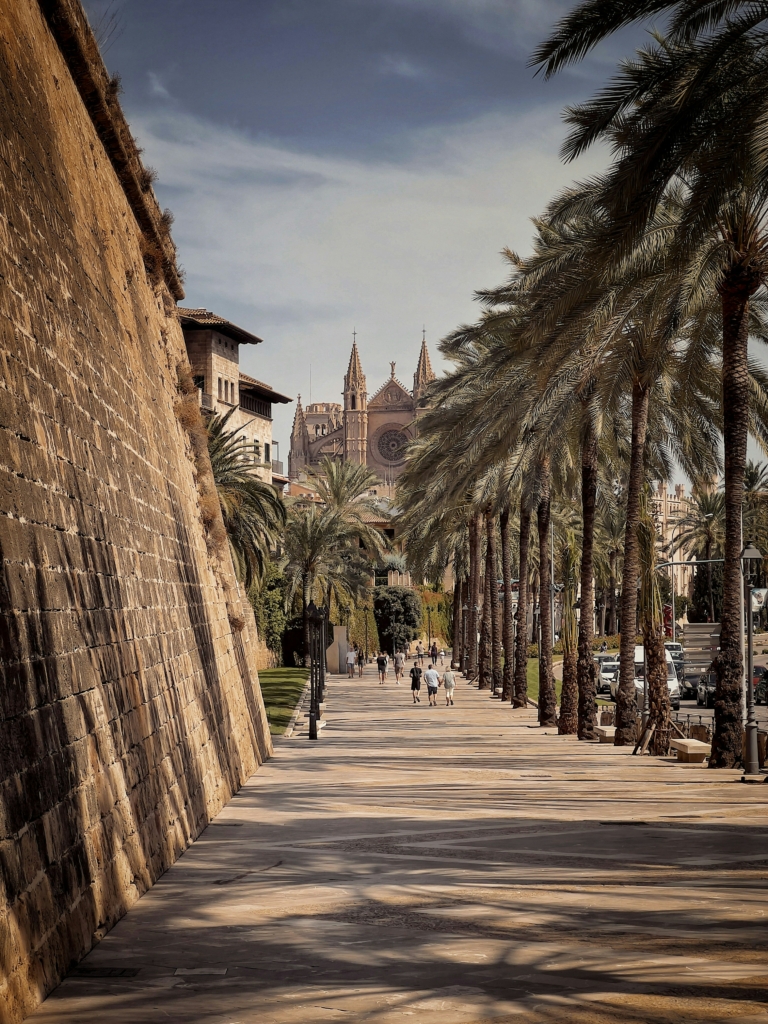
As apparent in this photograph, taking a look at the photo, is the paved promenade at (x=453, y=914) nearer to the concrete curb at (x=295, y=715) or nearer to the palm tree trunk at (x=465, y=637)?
the concrete curb at (x=295, y=715)

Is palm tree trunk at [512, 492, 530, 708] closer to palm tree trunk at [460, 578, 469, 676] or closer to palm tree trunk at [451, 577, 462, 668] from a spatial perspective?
palm tree trunk at [460, 578, 469, 676]

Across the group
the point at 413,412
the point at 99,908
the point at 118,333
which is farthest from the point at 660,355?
the point at 413,412

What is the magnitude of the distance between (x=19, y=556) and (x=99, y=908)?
7.59 feet

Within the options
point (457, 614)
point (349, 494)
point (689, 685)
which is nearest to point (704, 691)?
point (689, 685)

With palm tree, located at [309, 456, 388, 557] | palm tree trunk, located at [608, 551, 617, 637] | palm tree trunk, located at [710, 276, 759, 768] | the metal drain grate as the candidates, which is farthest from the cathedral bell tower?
the metal drain grate

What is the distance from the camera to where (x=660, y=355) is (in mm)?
18078

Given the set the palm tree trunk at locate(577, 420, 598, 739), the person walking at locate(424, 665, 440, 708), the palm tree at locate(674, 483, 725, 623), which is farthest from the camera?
the palm tree at locate(674, 483, 725, 623)

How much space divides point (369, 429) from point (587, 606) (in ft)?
393

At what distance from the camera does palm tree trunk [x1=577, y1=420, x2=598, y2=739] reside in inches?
918

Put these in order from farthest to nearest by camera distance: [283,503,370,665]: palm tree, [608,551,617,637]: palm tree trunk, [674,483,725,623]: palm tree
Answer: [674,483,725,623]: palm tree, [608,551,617,637]: palm tree trunk, [283,503,370,665]: palm tree

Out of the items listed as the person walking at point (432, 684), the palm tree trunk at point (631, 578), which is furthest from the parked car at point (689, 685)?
the palm tree trunk at point (631, 578)

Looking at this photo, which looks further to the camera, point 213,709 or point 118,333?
point 213,709

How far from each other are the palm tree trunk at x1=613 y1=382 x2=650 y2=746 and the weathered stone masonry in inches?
381

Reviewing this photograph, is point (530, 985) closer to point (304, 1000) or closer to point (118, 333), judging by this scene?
point (304, 1000)
